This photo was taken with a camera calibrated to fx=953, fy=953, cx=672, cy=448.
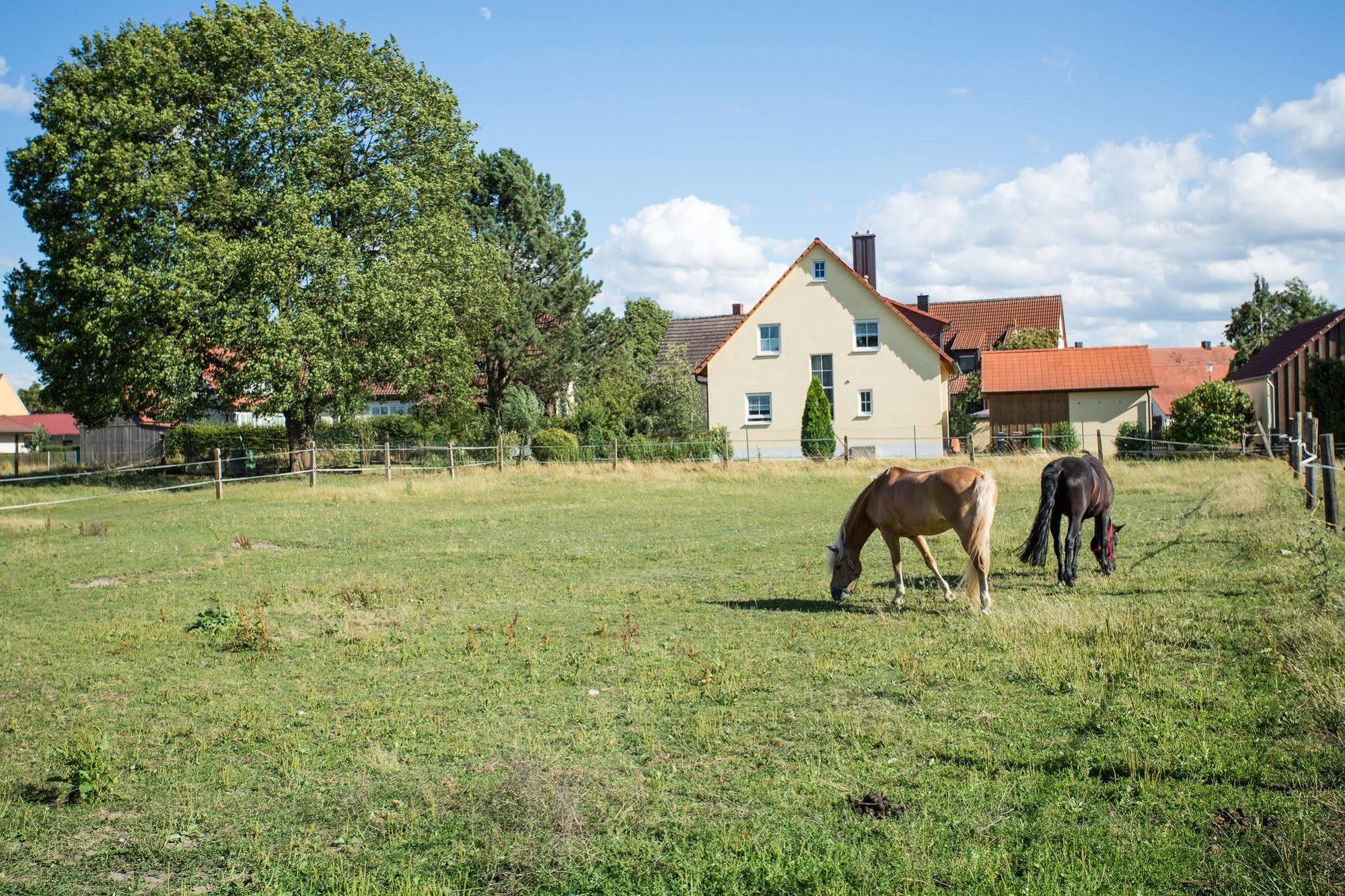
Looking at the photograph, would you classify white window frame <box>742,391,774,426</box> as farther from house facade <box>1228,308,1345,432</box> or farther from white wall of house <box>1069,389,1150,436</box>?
house facade <box>1228,308,1345,432</box>

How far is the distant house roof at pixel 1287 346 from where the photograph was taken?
33.6 m

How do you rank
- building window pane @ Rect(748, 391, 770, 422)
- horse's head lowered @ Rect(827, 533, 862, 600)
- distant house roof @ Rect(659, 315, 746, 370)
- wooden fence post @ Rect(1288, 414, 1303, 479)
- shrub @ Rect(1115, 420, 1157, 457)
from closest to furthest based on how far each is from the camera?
horse's head lowered @ Rect(827, 533, 862, 600) < wooden fence post @ Rect(1288, 414, 1303, 479) < shrub @ Rect(1115, 420, 1157, 457) < building window pane @ Rect(748, 391, 770, 422) < distant house roof @ Rect(659, 315, 746, 370)

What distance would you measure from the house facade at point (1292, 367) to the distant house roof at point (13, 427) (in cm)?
7363

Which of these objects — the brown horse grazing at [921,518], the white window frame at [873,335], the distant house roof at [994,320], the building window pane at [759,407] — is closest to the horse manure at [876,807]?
the brown horse grazing at [921,518]

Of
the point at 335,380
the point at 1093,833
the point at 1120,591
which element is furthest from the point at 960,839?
the point at 335,380

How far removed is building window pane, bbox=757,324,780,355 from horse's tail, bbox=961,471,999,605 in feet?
107

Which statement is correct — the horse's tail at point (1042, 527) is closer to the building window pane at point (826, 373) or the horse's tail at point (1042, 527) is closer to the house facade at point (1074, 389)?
the building window pane at point (826, 373)

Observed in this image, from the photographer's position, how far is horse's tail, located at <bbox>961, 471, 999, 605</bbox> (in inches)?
354

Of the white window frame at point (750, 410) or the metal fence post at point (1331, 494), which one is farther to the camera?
the white window frame at point (750, 410)

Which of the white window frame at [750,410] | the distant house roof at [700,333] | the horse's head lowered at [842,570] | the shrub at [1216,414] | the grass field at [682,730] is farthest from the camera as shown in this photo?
the distant house roof at [700,333]

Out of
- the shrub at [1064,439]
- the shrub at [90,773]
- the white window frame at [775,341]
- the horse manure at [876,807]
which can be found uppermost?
the white window frame at [775,341]

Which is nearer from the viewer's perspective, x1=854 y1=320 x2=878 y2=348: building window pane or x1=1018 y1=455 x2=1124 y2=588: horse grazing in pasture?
x1=1018 y1=455 x2=1124 y2=588: horse grazing in pasture

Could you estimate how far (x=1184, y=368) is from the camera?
69375mm

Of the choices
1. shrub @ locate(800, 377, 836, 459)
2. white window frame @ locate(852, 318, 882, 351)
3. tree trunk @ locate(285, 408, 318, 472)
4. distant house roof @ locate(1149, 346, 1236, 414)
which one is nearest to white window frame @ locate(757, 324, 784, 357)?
white window frame @ locate(852, 318, 882, 351)
